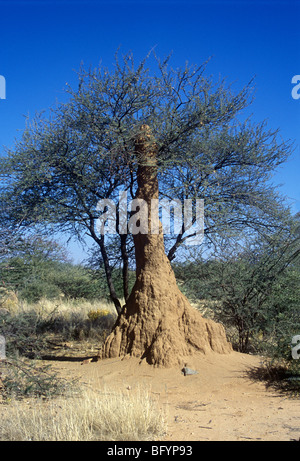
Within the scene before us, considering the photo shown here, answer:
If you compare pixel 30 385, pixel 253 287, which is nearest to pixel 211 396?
pixel 30 385

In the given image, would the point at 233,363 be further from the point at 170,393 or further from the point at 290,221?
the point at 290,221

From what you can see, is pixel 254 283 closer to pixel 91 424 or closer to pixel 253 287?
pixel 253 287

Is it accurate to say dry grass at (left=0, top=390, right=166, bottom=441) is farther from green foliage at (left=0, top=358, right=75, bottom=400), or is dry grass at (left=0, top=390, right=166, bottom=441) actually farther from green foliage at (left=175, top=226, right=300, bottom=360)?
green foliage at (left=175, top=226, right=300, bottom=360)

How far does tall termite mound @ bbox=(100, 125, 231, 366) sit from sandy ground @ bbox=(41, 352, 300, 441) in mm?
290

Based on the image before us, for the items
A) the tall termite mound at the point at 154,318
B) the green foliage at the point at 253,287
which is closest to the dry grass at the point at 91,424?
the tall termite mound at the point at 154,318

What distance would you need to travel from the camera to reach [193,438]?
549 cm

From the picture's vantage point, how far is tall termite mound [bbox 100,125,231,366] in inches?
364

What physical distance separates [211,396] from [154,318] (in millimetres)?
2234

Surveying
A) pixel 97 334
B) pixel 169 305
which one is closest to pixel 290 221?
pixel 169 305

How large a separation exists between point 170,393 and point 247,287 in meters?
4.41

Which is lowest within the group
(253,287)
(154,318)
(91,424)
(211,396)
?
(211,396)

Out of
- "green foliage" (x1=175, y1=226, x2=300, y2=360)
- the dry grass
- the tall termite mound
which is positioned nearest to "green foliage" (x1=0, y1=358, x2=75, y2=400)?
the dry grass

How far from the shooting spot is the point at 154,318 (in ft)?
31.3

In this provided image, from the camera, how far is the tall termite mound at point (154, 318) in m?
9.23
